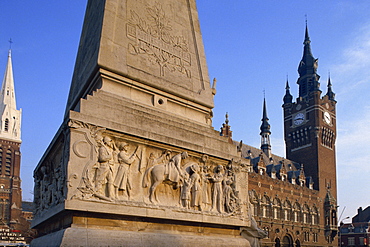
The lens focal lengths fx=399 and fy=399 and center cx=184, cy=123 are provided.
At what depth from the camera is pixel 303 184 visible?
5378cm

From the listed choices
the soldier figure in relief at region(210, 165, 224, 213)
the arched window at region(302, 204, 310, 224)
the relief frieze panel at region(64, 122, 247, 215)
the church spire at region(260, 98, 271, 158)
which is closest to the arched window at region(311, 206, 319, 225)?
the arched window at region(302, 204, 310, 224)

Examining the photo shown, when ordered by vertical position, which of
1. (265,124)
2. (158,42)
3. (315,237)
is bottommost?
(315,237)

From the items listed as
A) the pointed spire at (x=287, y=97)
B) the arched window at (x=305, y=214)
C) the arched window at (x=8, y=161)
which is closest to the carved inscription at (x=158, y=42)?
the arched window at (x=305, y=214)

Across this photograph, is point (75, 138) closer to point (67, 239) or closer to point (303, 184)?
point (67, 239)

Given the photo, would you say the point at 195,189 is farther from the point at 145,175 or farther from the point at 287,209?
the point at 287,209

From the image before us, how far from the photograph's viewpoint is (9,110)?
80.2 metres

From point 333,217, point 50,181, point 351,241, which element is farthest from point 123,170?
point 351,241

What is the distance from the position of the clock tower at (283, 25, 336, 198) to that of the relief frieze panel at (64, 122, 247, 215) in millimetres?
47481

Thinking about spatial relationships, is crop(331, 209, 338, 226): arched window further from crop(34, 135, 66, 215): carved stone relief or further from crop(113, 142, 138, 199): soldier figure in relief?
crop(113, 142, 138, 199): soldier figure in relief

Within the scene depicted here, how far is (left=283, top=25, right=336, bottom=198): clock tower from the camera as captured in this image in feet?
185

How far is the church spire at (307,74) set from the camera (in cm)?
5917

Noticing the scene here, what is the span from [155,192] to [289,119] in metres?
53.7

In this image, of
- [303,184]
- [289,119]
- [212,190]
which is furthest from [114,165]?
[289,119]

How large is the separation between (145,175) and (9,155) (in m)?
72.4
